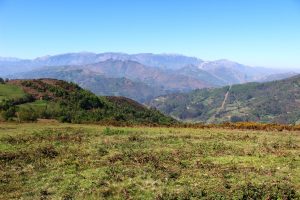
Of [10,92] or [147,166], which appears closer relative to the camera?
[147,166]

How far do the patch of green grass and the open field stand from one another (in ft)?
195

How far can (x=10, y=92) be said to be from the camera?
9488 centimetres

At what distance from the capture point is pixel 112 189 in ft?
57.5

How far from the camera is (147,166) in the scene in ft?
71.3

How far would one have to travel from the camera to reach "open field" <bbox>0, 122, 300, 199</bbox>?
56.4 ft

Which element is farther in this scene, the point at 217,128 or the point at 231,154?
the point at 217,128

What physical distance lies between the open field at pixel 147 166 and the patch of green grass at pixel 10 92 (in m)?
59.5

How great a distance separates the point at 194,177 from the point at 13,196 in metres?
8.92

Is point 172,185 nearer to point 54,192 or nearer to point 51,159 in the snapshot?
point 54,192

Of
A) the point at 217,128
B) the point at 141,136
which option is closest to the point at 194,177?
the point at 141,136

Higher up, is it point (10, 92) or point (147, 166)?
point (147, 166)

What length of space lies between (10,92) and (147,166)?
81.4 m

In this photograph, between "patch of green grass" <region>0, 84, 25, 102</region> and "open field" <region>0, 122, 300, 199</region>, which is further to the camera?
"patch of green grass" <region>0, 84, 25, 102</region>

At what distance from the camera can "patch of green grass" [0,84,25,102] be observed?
89400mm
